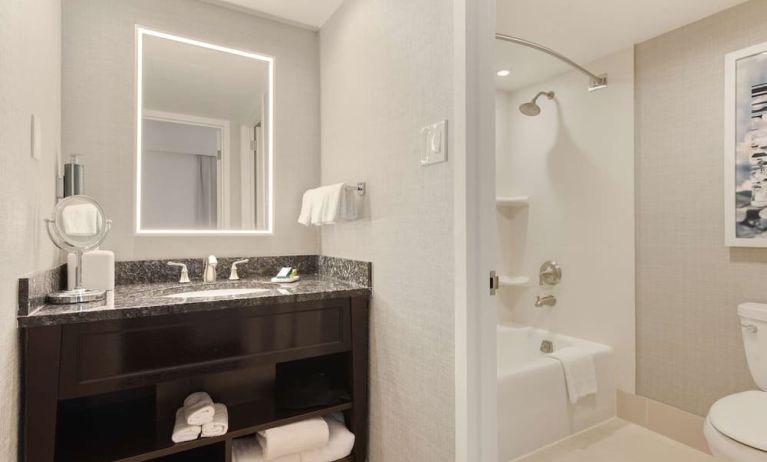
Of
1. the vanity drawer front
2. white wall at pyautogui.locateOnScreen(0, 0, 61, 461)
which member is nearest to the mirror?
white wall at pyautogui.locateOnScreen(0, 0, 61, 461)

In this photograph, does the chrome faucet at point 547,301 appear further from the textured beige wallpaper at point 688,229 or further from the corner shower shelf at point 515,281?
the textured beige wallpaper at point 688,229

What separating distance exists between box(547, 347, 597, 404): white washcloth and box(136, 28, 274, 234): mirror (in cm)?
179

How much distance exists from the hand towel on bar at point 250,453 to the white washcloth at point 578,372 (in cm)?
148

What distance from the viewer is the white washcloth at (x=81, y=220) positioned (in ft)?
4.36

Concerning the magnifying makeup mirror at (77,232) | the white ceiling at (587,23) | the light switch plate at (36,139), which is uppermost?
the white ceiling at (587,23)

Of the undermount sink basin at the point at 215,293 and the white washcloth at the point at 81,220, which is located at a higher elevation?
the white washcloth at the point at 81,220

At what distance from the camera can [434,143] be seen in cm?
128

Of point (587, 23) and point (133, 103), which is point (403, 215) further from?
point (587, 23)

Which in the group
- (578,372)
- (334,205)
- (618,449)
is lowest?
(618,449)

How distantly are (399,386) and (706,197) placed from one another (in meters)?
1.88

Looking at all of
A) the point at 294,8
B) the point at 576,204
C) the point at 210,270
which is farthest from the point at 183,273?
the point at 576,204

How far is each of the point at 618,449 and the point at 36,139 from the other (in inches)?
113

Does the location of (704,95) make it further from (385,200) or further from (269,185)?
(269,185)

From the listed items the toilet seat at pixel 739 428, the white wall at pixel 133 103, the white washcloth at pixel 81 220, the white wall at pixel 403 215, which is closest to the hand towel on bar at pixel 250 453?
the white wall at pixel 403 215
